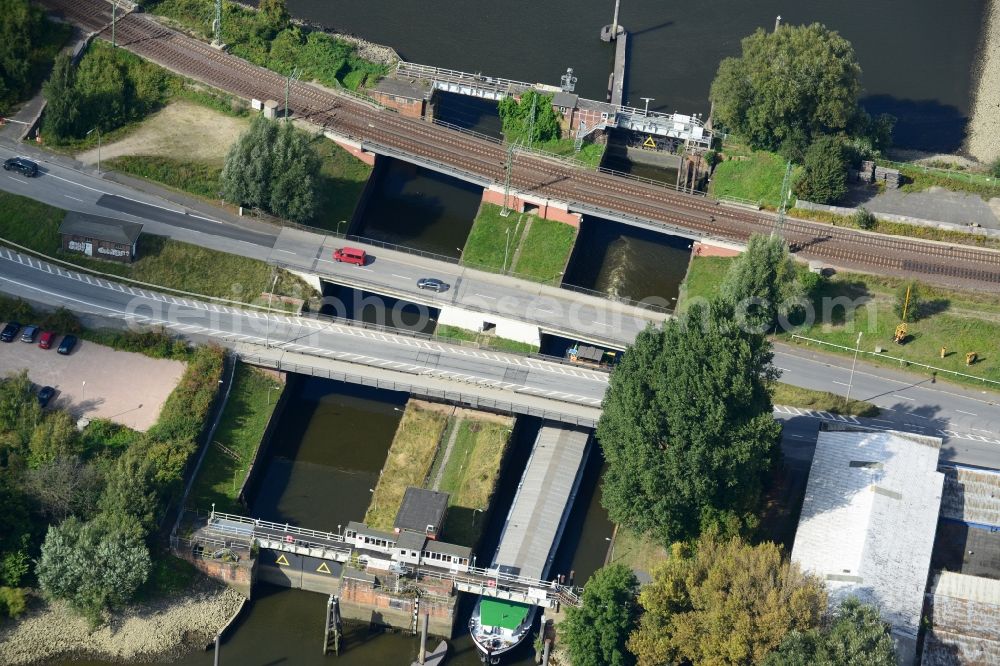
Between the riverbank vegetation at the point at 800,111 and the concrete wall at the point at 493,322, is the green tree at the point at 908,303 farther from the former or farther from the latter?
the concrete wall at the point at 493,322

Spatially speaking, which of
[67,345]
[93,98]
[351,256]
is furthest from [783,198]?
[67,345]

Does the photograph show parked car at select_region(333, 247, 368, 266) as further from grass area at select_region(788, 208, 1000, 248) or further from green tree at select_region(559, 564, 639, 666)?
green tree at select_region(559, 564, 639, 666)

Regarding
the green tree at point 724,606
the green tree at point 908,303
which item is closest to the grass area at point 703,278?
the green tree at point 908,303

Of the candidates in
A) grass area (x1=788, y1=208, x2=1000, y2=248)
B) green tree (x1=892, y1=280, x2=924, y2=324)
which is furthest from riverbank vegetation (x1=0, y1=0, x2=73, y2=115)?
green tree (x1=892, y1=280, x2=924, y2=324)

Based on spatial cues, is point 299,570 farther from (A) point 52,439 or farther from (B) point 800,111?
(B) point 800,111

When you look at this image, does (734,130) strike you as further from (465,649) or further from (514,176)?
(465,649)

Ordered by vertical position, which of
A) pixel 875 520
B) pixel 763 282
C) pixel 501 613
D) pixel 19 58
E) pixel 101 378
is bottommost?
pixel 501 613

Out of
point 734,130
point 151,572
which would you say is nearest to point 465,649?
point 151,572
